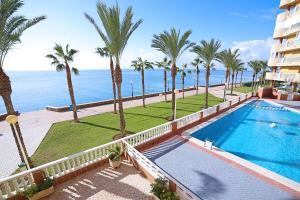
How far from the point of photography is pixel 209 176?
8.26 m

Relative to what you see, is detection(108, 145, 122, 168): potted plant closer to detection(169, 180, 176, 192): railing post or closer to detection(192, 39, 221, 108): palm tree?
detection(169, 180, 176, 192): railing post

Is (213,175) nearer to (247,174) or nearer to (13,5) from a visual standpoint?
(247,174)

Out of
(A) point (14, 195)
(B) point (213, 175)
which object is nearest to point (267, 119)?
(B) point (213, 175)

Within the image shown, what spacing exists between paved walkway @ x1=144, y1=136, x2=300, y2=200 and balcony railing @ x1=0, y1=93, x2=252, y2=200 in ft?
3.23

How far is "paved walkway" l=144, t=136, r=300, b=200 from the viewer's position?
709cm

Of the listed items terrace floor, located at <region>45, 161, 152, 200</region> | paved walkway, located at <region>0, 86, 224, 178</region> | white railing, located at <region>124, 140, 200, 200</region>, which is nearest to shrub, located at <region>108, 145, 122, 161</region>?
terrace floor, located at <region>45, 161, 152, 200</region>

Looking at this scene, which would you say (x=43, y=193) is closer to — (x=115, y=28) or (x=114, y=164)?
(x=114, y=164)

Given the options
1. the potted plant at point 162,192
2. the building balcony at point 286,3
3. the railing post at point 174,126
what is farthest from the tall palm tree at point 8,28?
the building balcony at point 286,3

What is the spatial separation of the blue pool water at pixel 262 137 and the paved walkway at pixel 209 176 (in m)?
2.72

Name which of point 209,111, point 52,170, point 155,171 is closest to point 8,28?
point 52,170

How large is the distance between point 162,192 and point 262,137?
12617 millimetres

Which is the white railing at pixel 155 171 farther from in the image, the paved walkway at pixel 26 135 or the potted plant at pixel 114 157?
the paved walkway at pixel 26 135

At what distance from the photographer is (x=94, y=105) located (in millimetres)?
27609

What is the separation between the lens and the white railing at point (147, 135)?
34.4 ft
